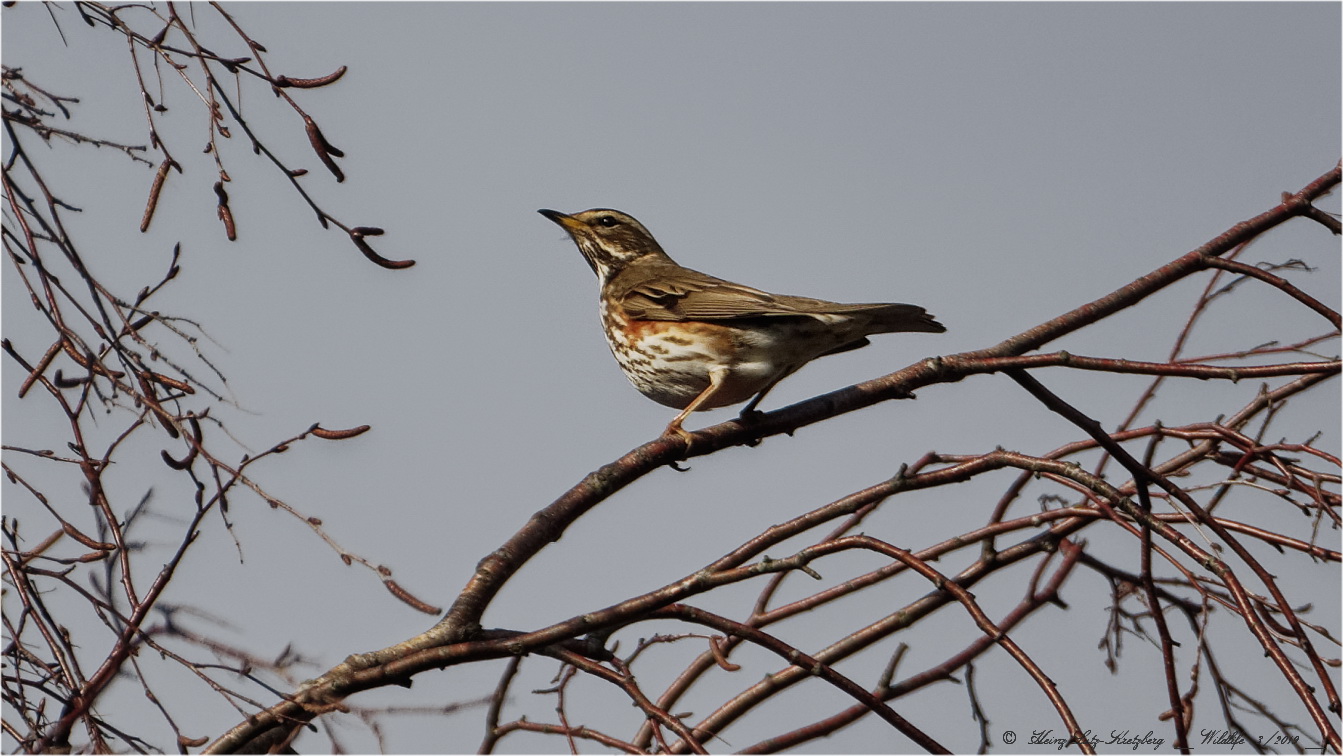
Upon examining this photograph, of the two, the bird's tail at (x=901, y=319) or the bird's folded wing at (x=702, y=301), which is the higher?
the bird's folded wing at (x=702, y=301)

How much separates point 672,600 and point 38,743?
1756mm

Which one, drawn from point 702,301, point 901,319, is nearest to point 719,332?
point 702,301

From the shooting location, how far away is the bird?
6.50m

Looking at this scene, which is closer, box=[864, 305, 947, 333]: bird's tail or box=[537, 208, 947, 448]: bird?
box=[864, 305, 947, 333]: bird's tail

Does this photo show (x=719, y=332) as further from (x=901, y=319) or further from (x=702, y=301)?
(x=901, y=319)

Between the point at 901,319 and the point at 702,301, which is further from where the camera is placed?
the point at 702,301

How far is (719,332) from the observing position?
6977mm

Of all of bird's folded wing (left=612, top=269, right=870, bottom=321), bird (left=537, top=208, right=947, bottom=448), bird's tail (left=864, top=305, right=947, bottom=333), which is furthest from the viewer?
bird's folded wing (left=612, top=269, right=870, bottom=321)

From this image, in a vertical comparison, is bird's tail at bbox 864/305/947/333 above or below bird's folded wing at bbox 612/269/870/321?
below

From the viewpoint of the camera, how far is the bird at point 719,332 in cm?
650

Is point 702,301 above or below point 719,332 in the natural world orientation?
above

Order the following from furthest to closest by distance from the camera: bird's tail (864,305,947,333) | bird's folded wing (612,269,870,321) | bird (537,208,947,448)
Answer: bird's folded wing (612,269,870,321), bird (537,208,947,448), bird's tail (864,305,947,333)

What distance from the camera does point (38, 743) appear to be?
12.1 ft

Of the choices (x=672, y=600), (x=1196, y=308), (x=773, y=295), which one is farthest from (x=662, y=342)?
(x=672, y=600)
